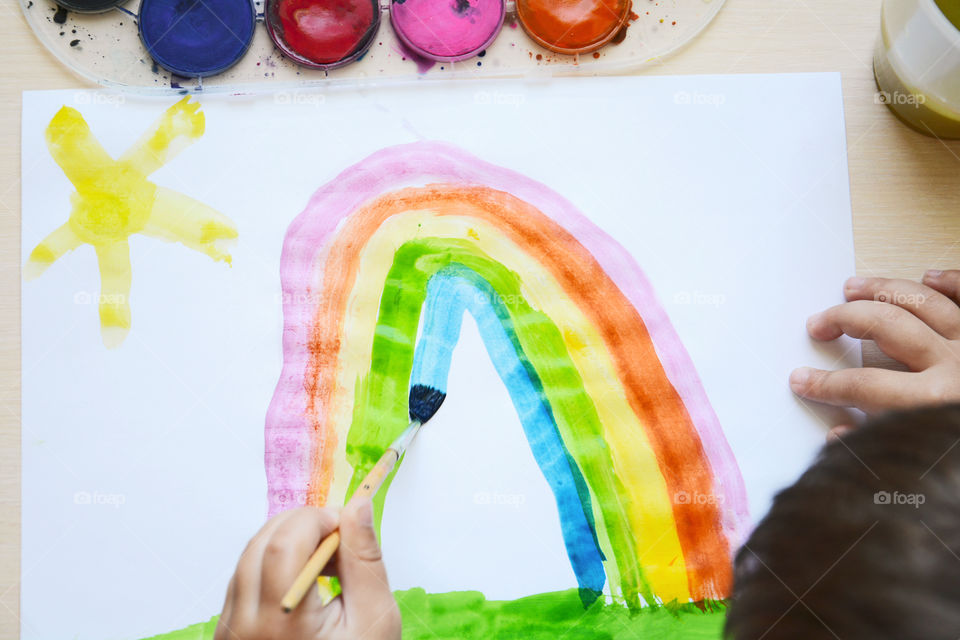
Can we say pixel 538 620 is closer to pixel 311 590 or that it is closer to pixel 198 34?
pixel 311 590

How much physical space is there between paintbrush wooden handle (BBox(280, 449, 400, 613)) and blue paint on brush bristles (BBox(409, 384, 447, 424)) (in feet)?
0.17

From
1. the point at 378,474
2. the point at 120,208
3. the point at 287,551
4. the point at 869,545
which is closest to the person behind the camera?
the point at 869,545

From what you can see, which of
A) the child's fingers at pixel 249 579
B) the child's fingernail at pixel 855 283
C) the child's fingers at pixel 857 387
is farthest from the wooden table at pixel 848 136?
the child's fingers at pixel 249 579

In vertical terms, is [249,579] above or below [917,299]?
below

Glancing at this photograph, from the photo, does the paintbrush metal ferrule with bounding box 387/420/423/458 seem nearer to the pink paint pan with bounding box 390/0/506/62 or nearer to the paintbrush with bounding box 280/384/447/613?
the paintbrush with bounding box 280/384/447/613

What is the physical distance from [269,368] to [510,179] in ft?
1.20

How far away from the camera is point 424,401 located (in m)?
0.81

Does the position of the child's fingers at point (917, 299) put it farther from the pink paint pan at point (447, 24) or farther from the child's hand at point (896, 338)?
the pink paint pan at point (447, 24)

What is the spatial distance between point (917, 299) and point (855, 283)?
2.7 inches

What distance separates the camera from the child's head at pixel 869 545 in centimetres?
43

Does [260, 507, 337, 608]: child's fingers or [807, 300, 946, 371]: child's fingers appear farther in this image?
[807, 300, 946, 371]: child's fingers

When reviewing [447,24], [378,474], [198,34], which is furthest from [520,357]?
[198,34]

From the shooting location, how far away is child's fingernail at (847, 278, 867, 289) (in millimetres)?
825

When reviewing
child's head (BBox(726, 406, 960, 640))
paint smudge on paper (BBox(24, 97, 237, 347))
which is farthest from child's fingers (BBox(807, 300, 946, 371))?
paint smudge on paper (BBox(24, 97, 237, 347))
